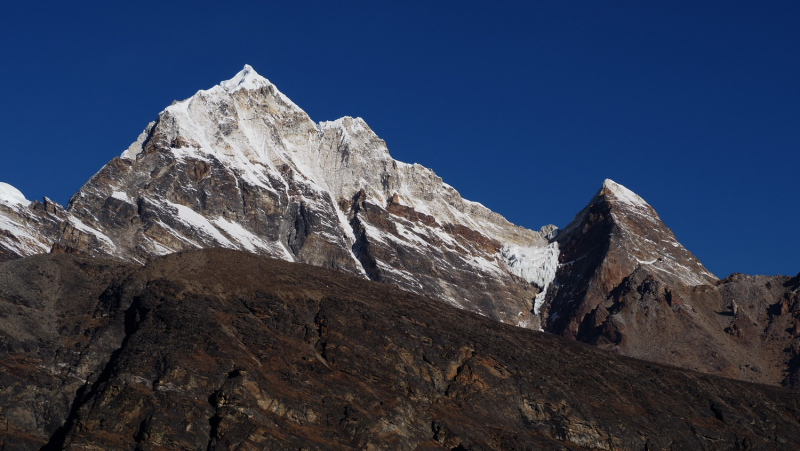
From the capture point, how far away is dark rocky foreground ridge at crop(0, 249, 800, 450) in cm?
9725

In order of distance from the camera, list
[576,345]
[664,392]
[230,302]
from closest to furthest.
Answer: [230,302]
[664,392]
[576,345]

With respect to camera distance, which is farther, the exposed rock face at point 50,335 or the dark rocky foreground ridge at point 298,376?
the dark rocky foreground ridge at point 298,376

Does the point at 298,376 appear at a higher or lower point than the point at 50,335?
higher

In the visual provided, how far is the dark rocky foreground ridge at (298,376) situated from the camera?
3829 inches

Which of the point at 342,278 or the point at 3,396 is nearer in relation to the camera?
the point at 3,396

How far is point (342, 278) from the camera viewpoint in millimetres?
156250

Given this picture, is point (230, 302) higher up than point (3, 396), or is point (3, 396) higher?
point (230, 302)

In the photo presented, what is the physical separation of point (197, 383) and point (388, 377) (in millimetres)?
24363

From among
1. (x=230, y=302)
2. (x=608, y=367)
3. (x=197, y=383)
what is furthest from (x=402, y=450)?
(x=608, y=367)

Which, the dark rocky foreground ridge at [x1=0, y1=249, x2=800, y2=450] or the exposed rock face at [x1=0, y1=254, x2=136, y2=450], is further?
the dark rocky foreground ridge at [x1=0, y1=249, x2=800, y2=450]

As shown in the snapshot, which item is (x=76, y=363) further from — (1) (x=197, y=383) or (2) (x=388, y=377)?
(2) (x=388, y=377)

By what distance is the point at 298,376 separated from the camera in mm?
109625

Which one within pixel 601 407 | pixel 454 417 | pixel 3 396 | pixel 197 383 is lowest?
pixel 3 396

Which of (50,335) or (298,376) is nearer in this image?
(298,376)
